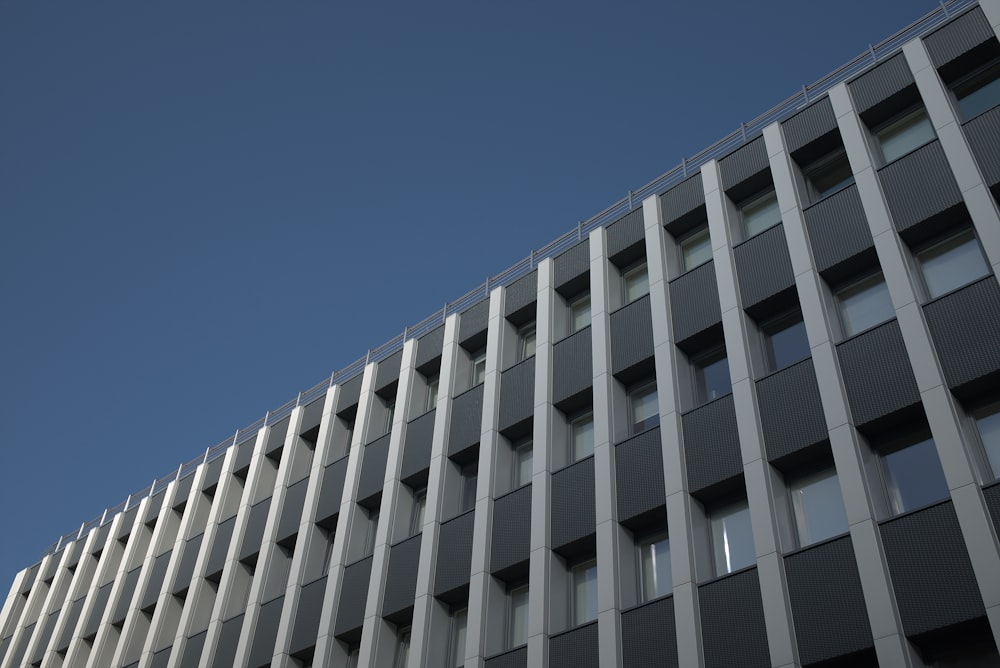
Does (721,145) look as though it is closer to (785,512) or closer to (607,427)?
(607,427)

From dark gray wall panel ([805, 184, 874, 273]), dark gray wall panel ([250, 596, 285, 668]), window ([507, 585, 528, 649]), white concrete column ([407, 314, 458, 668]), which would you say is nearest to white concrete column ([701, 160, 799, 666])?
dark gray wall panel ([805, 184, 874, 273])

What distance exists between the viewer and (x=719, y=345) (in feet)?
90.7

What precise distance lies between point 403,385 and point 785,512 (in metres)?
17.0

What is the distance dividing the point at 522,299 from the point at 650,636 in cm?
1435

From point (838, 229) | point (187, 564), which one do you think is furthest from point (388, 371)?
point (838, 229)

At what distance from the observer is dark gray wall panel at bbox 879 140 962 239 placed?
79.1ft

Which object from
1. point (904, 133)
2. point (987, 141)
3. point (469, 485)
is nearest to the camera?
point (987, 141)

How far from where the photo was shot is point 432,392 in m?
36.8

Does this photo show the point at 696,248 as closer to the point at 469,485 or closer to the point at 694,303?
the point at 694,303

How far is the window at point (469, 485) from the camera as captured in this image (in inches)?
1245

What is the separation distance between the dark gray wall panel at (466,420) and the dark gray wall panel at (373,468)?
3.08 metres

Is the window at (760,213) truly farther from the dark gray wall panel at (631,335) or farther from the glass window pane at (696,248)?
the dark gray wall panel at (631,335)

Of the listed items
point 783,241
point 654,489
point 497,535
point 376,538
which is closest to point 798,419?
point 654,489

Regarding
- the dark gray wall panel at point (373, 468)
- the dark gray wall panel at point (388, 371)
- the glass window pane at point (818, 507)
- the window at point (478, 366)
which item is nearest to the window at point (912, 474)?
the glass window pane at point (818, 507)
